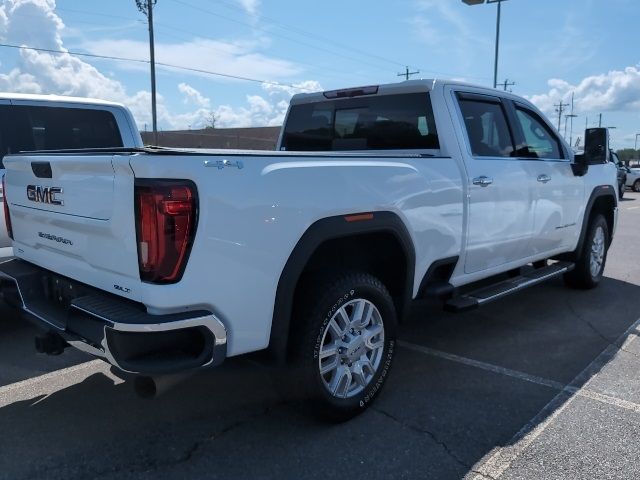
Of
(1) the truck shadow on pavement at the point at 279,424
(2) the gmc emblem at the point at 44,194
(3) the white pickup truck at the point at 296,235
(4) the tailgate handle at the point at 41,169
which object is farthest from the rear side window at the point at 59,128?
(1) the truck shadow on pavement at the point at 279,424

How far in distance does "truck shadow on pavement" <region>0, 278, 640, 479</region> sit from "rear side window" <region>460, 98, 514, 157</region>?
1.62m

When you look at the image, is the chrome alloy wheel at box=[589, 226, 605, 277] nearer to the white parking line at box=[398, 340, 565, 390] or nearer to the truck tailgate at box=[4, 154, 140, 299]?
the white parking line at box=[398, 340, 565, 390]

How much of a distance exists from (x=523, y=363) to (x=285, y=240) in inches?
98.0

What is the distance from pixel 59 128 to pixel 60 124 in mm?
41

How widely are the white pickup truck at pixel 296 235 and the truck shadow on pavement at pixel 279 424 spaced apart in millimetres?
290

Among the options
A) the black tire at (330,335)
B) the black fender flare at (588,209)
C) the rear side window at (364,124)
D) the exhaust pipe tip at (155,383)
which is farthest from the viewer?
the black fender flare at (588,209)

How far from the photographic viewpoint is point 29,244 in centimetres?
366

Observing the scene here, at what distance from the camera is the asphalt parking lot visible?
118 inches

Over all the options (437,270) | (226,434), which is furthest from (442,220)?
(226,434)

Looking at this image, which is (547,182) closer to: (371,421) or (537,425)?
(537,425)

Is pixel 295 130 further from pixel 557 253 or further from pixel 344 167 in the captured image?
pixel 557 253

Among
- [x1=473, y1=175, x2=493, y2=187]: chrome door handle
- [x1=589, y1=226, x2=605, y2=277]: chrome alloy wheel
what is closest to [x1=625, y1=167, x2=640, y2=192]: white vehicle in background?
[x1=589, y1=226, x2=605, y2=277]: chrome alloy wheel

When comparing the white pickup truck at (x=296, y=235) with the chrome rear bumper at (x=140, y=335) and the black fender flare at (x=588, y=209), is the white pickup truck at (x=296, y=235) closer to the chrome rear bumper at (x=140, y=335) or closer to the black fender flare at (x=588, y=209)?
the chrome rear bumper at (x=140, y=335)

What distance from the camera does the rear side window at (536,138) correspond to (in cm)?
526
